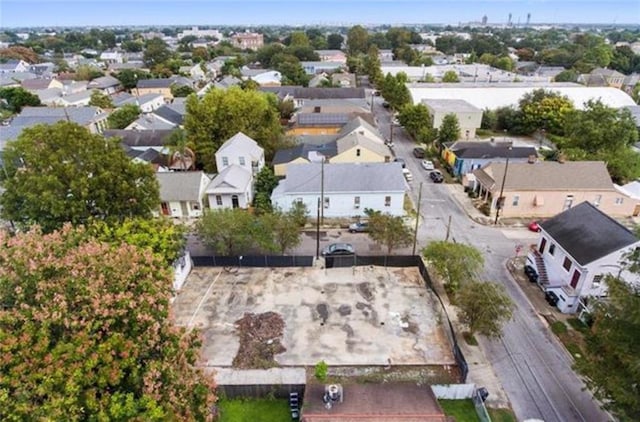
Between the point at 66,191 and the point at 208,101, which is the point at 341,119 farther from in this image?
the point at 66,191

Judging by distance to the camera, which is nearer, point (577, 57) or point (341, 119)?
point (341, 119)

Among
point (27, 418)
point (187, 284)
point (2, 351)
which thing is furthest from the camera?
point (187, 284)

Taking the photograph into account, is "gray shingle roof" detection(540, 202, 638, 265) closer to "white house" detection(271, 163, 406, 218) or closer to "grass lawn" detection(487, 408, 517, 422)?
"grass lawn" detection(487, 408, 517, 422)

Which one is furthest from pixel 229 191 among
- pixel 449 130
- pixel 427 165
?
pixel 449 130

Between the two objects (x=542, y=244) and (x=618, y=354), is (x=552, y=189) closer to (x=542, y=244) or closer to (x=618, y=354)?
(x=542, y=244)

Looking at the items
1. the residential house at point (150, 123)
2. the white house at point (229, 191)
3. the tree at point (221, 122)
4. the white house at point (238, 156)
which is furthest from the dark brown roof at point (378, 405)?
the residential house at point (150, 123)

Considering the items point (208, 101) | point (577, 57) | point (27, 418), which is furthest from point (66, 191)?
point (577, 57)

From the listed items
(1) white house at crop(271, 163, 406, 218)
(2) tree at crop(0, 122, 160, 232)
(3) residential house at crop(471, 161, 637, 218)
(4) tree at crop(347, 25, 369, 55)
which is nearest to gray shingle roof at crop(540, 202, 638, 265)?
(3) residential house at crop(471, 161, 637, 218)
